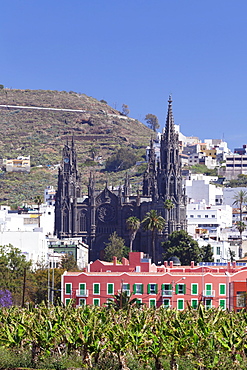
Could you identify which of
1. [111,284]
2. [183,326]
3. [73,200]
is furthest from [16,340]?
[73,200]

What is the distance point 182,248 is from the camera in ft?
469

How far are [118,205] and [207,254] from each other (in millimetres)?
36046

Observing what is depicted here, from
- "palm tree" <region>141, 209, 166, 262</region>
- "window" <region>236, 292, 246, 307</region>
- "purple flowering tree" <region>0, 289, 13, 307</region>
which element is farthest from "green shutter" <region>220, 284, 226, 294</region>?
"palm tree" <region>141, 209, 166, 262</region>

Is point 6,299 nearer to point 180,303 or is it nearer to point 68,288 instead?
point 68,288

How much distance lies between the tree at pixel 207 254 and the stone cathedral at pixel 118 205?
55.2ft

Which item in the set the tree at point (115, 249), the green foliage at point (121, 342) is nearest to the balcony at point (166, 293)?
the green foliage at point (121, 342)

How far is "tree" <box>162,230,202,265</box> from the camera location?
140 metres

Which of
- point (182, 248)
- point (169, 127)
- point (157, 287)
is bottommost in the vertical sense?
point (157, 287)

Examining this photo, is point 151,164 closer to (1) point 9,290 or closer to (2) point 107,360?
(1) point 9,290

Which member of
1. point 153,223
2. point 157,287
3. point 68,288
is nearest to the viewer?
point 157,287

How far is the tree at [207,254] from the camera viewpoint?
14162cm

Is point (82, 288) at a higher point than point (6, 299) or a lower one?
higher

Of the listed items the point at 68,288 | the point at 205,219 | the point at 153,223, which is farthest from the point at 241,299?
the point at 205,219

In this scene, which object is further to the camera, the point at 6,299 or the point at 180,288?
the point at 6,299
